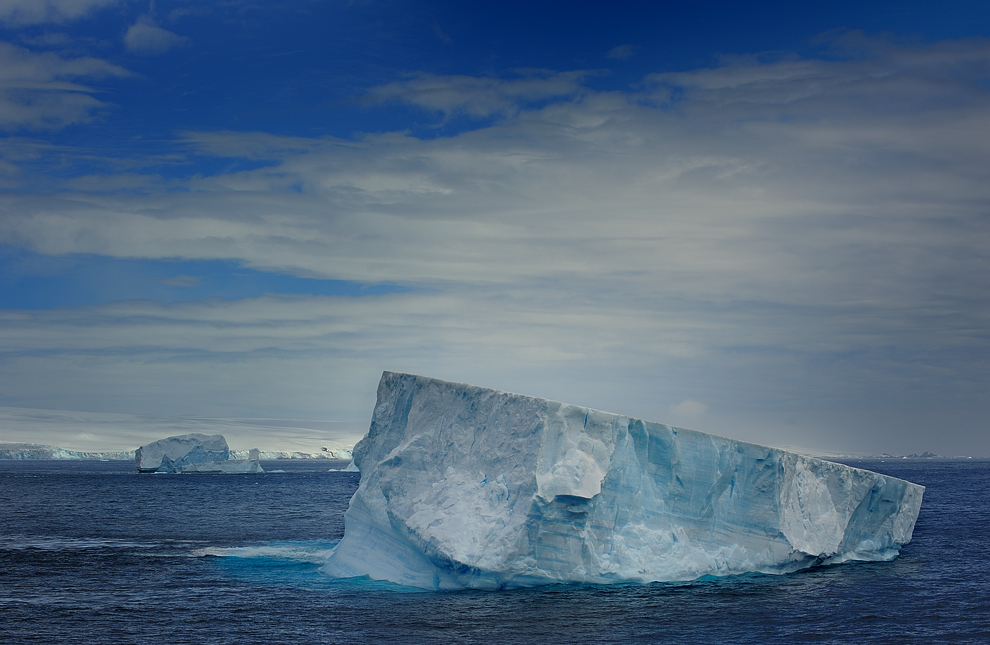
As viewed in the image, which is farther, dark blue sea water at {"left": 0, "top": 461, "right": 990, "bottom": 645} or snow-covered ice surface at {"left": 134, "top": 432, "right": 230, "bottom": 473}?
snow-covered ice surface at {"left": 134, "top": 432, "right": 230, "bottom": 473}

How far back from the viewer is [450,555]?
19.3 metres

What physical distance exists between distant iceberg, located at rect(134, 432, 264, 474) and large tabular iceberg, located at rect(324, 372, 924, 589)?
62193mm

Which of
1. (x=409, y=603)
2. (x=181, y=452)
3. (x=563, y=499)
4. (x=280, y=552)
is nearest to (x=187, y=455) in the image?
(x=181, y=452)

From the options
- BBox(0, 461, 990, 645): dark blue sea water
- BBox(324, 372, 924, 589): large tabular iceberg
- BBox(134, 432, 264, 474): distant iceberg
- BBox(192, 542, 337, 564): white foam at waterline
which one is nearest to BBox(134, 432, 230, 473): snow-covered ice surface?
BBox(134, 432, 264, 474): distant iceberg

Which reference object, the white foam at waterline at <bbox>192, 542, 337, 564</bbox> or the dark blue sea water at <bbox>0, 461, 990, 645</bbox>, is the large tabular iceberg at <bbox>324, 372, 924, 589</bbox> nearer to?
the dark blue sea water at <bbox>0, 461, 990, 645</bbox>

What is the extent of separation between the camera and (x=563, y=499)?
19.4 m

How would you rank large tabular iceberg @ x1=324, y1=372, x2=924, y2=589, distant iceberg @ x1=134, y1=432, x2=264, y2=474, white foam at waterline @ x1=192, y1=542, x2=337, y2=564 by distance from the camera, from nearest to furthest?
large tabular iceberg @ x1=324, y1=372, x2=924, y2=589 → white foam at waterline @ x1=192, y1=542, x2=337, y2=564 → distant iceberg @ x1=134, y1=432, x2=264, y2=474

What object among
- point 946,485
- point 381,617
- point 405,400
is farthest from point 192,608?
point 946,485

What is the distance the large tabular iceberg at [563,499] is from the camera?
1964 centimetres

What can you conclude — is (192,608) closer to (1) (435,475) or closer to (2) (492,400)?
(1) (435,475)

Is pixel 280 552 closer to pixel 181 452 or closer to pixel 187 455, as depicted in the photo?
pixel 181 452

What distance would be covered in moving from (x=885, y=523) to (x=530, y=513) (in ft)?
42.8

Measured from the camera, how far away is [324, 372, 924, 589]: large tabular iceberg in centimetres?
1964

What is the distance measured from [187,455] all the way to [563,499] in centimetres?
7050
